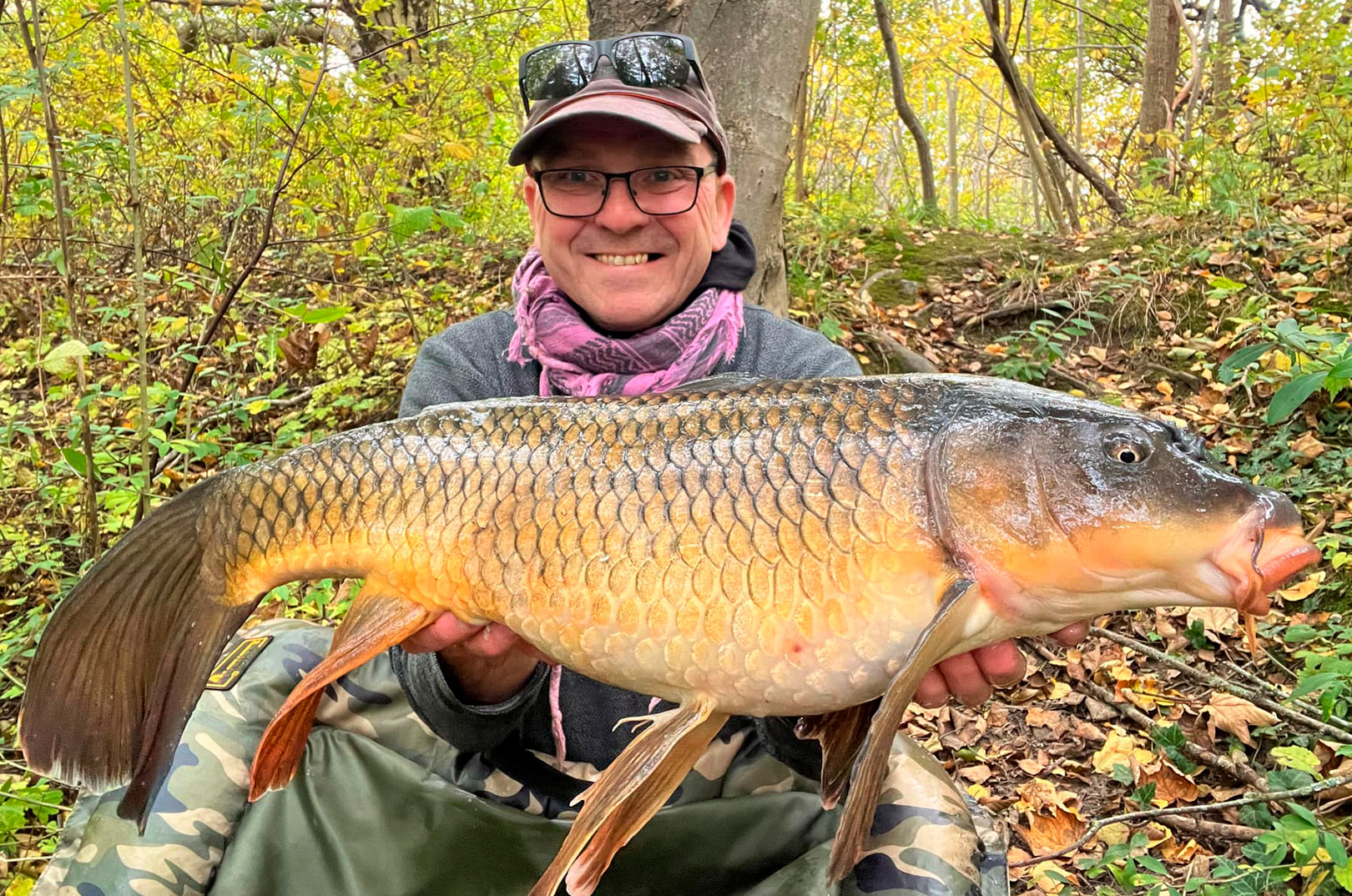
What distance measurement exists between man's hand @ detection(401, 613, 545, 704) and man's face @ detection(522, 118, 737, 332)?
2.37ft

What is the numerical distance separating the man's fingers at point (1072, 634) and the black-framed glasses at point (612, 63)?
1.23 meters

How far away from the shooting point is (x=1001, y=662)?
1.24 m

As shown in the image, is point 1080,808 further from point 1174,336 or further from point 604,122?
point 1174,336

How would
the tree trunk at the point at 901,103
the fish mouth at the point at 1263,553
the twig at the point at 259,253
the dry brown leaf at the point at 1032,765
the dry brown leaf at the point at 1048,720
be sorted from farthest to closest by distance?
the tree trunk at the point at 901,103 < the twig at the point at 259,253 < the dry brown leaf at the point at 1048,720 < the dry brown leaf at the point at 1032,765 < the fish mouth at the point at 1263,553

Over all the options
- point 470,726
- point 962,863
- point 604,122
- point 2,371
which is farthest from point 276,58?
point 962,863

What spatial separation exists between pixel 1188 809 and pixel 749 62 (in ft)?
6.79

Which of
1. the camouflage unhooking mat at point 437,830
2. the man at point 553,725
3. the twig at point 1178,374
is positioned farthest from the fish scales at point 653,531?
the twig at point 1178,374

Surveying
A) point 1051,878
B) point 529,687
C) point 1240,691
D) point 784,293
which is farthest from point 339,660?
point 784,293

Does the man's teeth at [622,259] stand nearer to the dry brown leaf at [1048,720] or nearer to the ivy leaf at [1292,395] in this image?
the ivy leaf at [1292,395]

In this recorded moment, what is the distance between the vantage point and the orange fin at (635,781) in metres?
1.08

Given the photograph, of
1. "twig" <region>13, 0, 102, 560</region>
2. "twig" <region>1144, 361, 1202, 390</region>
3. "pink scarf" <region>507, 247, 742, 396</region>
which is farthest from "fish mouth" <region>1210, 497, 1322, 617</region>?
"twig" <region>1144, 361, 1202, 390</region>

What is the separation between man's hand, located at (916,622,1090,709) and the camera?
Result: 1214 millimetres

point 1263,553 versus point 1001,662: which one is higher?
point 1263,553

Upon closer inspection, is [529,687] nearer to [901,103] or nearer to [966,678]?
[966,678]
